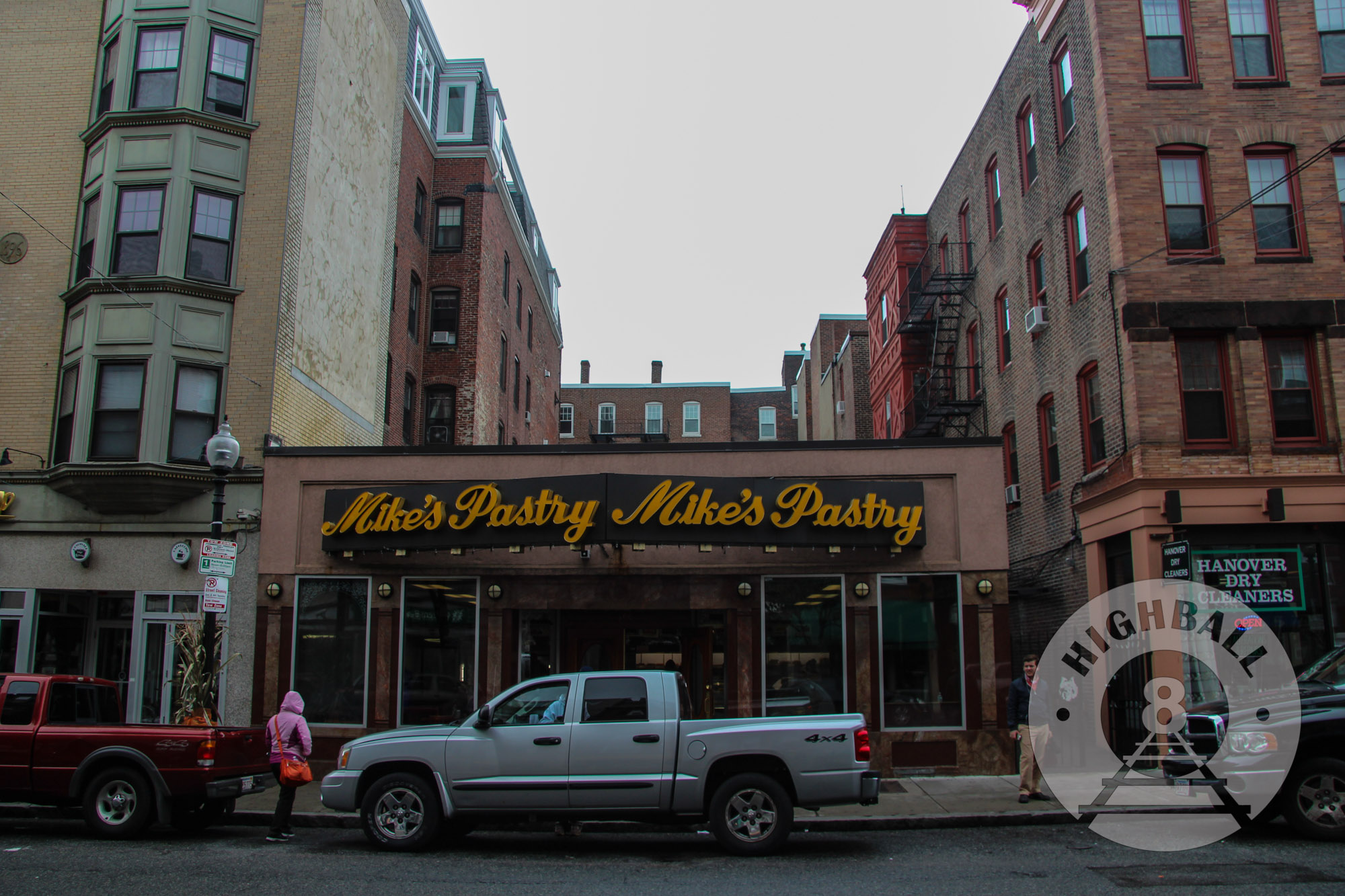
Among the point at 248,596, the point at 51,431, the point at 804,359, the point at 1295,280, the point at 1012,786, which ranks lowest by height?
the point at 1012,786

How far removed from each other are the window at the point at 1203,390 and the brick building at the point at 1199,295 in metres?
0.04

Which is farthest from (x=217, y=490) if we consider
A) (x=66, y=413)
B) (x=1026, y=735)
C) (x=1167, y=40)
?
(x=1167, y=40)

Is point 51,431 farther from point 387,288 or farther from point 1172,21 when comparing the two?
point 1172,21

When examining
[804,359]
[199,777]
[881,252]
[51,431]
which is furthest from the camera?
[804,359]

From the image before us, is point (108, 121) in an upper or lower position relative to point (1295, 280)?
upper

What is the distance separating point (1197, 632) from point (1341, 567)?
2.49 meters

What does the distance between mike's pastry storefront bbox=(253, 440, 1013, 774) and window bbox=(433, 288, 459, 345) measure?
11.3 m

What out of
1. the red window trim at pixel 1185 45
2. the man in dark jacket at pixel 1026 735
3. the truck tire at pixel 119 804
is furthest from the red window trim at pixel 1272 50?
the truck tire at pixel 119 804

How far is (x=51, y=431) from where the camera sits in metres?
18.6

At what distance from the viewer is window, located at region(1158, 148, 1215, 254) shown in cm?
1744

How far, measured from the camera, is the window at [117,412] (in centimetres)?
1777

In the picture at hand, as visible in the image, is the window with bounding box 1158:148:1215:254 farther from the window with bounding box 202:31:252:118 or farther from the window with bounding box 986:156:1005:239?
the window with bounding box 202:31:252:118

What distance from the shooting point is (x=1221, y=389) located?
55.9 feet

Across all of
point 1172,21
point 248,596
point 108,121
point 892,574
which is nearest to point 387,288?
point 108,121
